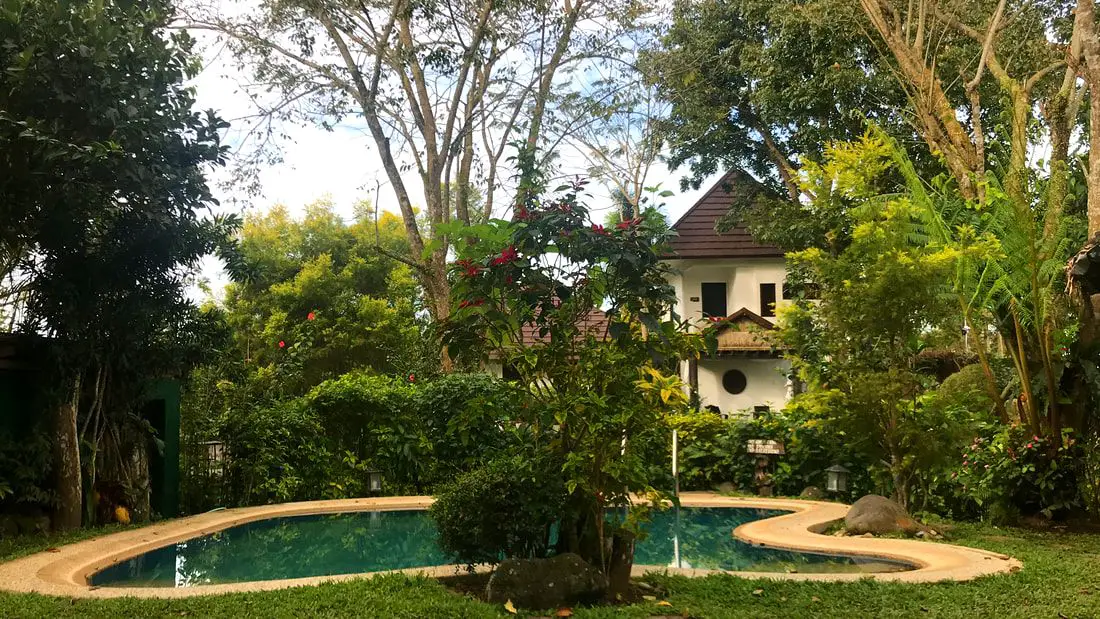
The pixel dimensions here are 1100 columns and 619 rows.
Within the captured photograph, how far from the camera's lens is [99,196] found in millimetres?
8766

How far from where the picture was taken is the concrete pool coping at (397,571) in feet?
22.2

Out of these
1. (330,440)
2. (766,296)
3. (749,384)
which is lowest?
(330,440)

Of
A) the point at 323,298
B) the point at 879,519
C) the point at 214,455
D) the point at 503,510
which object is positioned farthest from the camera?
the point at 323,298

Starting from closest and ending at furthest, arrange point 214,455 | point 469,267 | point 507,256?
point 507,256 < point 469,267 < point 214,455

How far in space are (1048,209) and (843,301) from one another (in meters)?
2.40

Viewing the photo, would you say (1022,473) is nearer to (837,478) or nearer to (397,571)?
(837,478)

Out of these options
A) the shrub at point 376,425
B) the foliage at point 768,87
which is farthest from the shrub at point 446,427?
the foliage at point 768,87

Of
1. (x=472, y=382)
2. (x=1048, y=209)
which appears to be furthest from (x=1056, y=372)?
(x=472, y=382)

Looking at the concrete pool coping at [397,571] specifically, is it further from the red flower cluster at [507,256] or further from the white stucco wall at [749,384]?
the white stucco wall at [749,384]

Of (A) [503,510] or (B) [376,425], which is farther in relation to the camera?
(B) [376,425]

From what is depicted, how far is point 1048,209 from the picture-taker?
9.75m

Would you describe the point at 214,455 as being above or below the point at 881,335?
below

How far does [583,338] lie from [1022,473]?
588 centimetres

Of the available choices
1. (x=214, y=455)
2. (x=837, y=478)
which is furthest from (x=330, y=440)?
(x=837, y=478)
